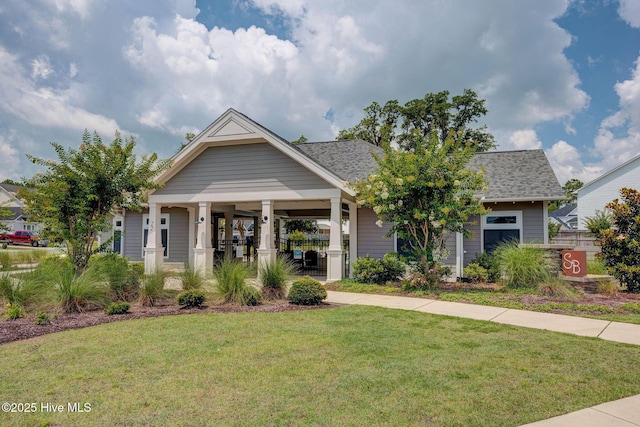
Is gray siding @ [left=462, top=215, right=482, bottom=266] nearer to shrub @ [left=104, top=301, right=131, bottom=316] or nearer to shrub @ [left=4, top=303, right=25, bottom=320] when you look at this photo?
shrub @ [left=104, top=301, right=131, bottom=316]

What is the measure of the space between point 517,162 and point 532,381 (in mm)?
13050

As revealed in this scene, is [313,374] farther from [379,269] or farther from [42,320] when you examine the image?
[379,269]

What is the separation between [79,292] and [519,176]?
13.9m

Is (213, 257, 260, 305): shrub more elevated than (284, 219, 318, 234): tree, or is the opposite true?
(284, 219, 318, 234): tree

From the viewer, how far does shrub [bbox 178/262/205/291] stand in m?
8.62

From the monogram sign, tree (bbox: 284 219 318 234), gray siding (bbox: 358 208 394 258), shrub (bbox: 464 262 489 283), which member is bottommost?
shrub (bbox: 464 262 489 283)

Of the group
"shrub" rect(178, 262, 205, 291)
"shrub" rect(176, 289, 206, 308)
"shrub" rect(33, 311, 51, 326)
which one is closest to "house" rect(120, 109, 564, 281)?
"shrub" rect(178, 262, 205, 291)

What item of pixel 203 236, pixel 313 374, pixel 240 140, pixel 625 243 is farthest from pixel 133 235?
pixel 625 243

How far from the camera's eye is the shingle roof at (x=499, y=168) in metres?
12.4

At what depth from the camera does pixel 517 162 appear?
15.0 m

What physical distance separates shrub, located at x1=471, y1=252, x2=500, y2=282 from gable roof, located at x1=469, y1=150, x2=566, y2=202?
190 cm

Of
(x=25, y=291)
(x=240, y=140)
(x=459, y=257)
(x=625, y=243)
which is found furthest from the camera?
(x=459, y=257)

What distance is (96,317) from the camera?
6.95m

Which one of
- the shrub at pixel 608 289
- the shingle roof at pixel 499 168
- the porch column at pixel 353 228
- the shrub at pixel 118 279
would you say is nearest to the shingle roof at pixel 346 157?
the shingle roof at pixel 499 168
